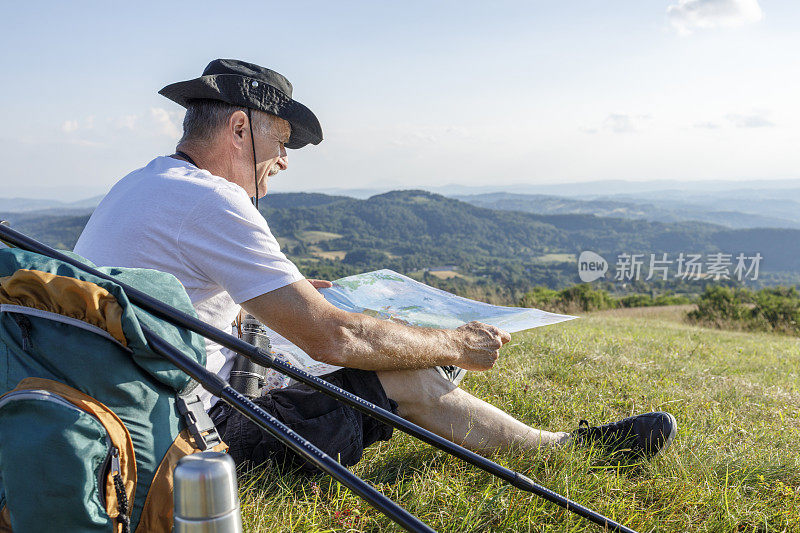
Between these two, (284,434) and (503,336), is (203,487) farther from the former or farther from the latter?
(503,336)

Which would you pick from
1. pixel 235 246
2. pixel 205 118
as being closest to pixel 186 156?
pixel 205 118

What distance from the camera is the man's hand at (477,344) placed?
2.42 meters

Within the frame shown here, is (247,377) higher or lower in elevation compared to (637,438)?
higher

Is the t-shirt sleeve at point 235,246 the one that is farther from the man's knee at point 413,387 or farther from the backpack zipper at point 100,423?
the backpack zipper at point 100,423

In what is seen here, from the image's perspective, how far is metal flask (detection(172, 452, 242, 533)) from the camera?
0.91m

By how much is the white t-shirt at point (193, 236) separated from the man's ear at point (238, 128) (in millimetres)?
396

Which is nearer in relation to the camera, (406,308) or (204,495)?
(204,495)

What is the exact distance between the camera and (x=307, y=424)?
213 cm

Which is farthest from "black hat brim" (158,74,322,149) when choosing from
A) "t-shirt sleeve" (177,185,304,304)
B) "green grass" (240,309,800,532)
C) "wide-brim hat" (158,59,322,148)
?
"green grass" (240,309,800,532)

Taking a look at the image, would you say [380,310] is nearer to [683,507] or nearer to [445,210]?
[683,507]

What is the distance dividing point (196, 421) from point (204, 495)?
0.60 metres

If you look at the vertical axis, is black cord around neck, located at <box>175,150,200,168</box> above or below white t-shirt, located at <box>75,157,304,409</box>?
above

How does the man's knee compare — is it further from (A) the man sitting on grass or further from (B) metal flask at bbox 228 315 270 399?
(B) metal flask at bbox 228 315 270 399

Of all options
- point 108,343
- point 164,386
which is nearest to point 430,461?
point 164,386
